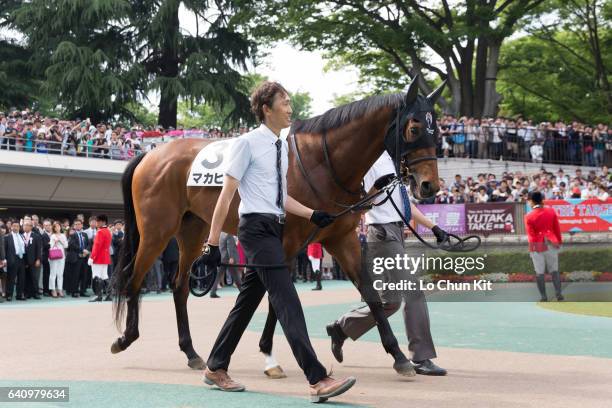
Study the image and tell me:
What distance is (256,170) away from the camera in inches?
211

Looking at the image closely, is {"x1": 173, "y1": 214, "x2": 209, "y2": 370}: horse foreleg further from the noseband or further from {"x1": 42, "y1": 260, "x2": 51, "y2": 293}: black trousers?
{"x1": 42, "y1": 260, "x2": 51, "y2": 293}: black trousers

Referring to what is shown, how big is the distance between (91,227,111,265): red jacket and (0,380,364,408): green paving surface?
39.8 feet

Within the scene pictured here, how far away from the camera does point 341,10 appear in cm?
3369

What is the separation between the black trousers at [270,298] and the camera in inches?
196

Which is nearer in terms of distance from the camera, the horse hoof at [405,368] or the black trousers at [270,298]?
the black trousers at [270,298]

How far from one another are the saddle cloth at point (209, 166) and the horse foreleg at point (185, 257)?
1.82ft

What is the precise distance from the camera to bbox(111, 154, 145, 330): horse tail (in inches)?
301

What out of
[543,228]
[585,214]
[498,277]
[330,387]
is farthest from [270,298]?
[585,214]

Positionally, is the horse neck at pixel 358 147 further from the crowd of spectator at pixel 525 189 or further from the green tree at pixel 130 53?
the green tree at pixel 130 53

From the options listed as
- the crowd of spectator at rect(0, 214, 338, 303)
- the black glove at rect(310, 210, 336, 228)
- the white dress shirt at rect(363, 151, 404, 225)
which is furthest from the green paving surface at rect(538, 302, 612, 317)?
the black glove at rect(310, 210, 336, 228)

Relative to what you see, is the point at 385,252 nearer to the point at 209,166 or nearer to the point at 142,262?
the point at 209,166

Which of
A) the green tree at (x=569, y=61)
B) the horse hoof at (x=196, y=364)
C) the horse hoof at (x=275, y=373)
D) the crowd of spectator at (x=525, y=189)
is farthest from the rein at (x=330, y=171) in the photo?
the green tree at (x=569, y=61)

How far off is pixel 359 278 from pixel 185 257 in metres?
2.11

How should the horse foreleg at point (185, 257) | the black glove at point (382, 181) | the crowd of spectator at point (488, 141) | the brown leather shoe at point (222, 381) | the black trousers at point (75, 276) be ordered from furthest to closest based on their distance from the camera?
the crowd of spectator at point (488, 141)
the black trousers at point (75, 276)
the horse foreleg at point (185, 257)
the black glove at point (382, 181)
the brown leather shoe at point (222, 381)
